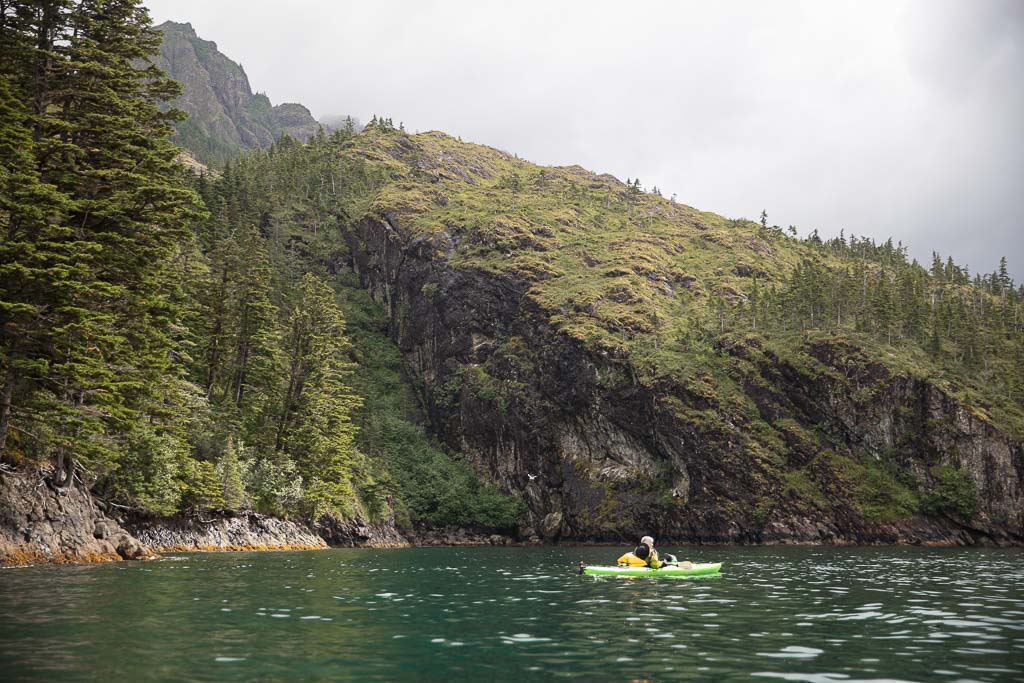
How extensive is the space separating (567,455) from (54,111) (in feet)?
258

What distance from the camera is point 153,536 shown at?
49281 millimetres

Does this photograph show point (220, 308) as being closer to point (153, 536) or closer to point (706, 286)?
point (153, 536)

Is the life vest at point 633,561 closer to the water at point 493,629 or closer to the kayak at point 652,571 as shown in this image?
the kayak at point 652,571

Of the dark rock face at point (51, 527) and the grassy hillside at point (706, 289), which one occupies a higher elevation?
the grassy hillside at point (706, 289)

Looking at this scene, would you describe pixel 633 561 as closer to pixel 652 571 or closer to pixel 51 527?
pixel 652 571

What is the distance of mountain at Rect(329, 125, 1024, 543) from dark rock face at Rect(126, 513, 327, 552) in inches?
1698

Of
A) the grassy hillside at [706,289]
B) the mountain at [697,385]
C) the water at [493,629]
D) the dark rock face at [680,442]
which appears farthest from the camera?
the grassy hillside at [706,289]

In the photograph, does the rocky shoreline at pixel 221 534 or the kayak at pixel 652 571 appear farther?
the rocky shoreline at pixel 221 534

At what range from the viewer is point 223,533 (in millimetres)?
57812

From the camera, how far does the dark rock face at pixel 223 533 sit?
49.7 metres

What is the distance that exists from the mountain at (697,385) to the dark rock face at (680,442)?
0.23 metres

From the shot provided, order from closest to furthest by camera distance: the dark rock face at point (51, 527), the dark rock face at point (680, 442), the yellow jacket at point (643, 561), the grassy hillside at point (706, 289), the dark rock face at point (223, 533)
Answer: the dark rock face at point (51, 527), the yellow jacket at point (643, 561), the dark rock face at point (223, 533), the dark rock face at point (680, 442), the grassy hillside at point (706, 289)

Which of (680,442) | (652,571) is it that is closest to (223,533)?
(652,571)

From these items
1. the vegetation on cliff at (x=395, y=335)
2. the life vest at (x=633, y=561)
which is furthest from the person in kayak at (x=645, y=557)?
the vegetation on cliff at (x=395, y=335)
